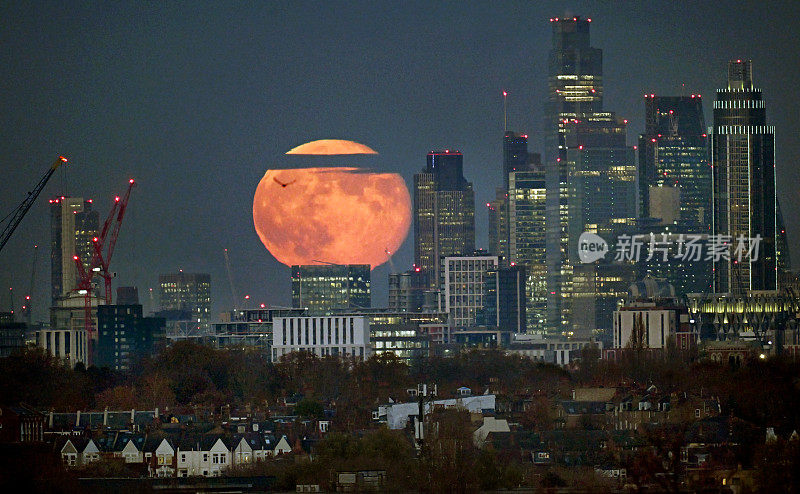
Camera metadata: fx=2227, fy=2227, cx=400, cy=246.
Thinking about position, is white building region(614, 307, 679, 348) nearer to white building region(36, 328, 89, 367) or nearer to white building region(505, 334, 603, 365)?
white building region(505, 334, 603, 365)

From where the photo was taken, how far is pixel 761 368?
112 metres

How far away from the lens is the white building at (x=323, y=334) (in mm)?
169000

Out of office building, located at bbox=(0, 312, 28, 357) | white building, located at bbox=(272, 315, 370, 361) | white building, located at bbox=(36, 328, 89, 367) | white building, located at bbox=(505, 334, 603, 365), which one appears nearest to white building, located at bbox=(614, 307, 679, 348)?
white building, located at bbox=(505, 334, 603, 365)

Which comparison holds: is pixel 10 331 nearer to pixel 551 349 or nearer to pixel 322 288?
pixel 322 288

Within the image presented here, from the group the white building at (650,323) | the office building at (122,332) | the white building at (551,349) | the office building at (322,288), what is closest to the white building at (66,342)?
the office building at (122,332)

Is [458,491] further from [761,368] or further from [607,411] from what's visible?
[761,368]

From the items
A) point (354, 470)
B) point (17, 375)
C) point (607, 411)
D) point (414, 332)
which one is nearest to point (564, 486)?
point (354, 470)

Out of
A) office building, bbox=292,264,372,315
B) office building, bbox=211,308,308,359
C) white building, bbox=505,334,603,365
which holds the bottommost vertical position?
white building, bbox=505,334,603,365

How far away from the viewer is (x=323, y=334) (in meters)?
171

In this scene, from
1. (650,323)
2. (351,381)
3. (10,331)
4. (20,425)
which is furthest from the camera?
(650,323)

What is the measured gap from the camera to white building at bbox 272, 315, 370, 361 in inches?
6654

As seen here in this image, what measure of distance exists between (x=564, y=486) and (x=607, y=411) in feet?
109

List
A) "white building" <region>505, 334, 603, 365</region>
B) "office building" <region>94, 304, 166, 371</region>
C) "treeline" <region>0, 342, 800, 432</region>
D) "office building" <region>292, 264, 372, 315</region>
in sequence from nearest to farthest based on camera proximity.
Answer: "treeline" <region>0, 342, 800, 432</region> → "office building" <region>94, 304, 166, 371</region> → "white building" <region>505, 334, 603, 365</region> → "office building" <region>292, 264, 372, 315</region>

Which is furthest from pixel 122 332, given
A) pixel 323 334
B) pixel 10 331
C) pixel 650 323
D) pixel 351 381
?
pixel 351 381
